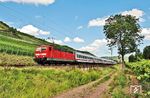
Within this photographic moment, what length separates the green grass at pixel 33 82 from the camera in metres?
26.3

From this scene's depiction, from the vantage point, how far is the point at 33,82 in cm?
3070

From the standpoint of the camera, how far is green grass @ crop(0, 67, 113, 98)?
26281mm

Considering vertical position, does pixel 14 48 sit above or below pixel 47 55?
above

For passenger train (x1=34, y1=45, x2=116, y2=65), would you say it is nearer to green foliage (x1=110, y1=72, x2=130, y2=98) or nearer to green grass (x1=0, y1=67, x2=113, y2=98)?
green foliage (x1=110, y1=72, x2=130, y2=98)

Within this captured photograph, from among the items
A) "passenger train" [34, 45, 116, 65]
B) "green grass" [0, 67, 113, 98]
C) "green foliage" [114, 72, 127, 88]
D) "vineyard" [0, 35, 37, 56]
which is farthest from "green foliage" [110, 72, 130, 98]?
"vineyard" [0, 35, 37, 56]

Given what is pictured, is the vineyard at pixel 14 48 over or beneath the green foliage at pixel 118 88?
over

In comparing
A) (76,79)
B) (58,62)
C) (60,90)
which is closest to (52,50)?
(58,62)

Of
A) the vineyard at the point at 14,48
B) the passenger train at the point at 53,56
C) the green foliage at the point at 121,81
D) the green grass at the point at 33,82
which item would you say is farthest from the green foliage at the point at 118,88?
the vineyard at the point at 14,48

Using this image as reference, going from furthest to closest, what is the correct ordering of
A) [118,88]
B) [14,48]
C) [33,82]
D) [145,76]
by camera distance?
[14,48] → [118,88] → [33,82] → [145,76]

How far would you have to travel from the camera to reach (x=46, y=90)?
95.8 ft

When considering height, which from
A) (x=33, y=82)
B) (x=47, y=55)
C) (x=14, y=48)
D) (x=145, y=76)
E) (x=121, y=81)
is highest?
(x=14, y=48)

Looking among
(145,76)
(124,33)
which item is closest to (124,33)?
(124,33)

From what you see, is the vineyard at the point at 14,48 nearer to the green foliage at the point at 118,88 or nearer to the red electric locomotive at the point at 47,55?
the red electric locomotive at the point at 47,55

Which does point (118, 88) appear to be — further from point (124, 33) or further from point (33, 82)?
point (124, 33)
